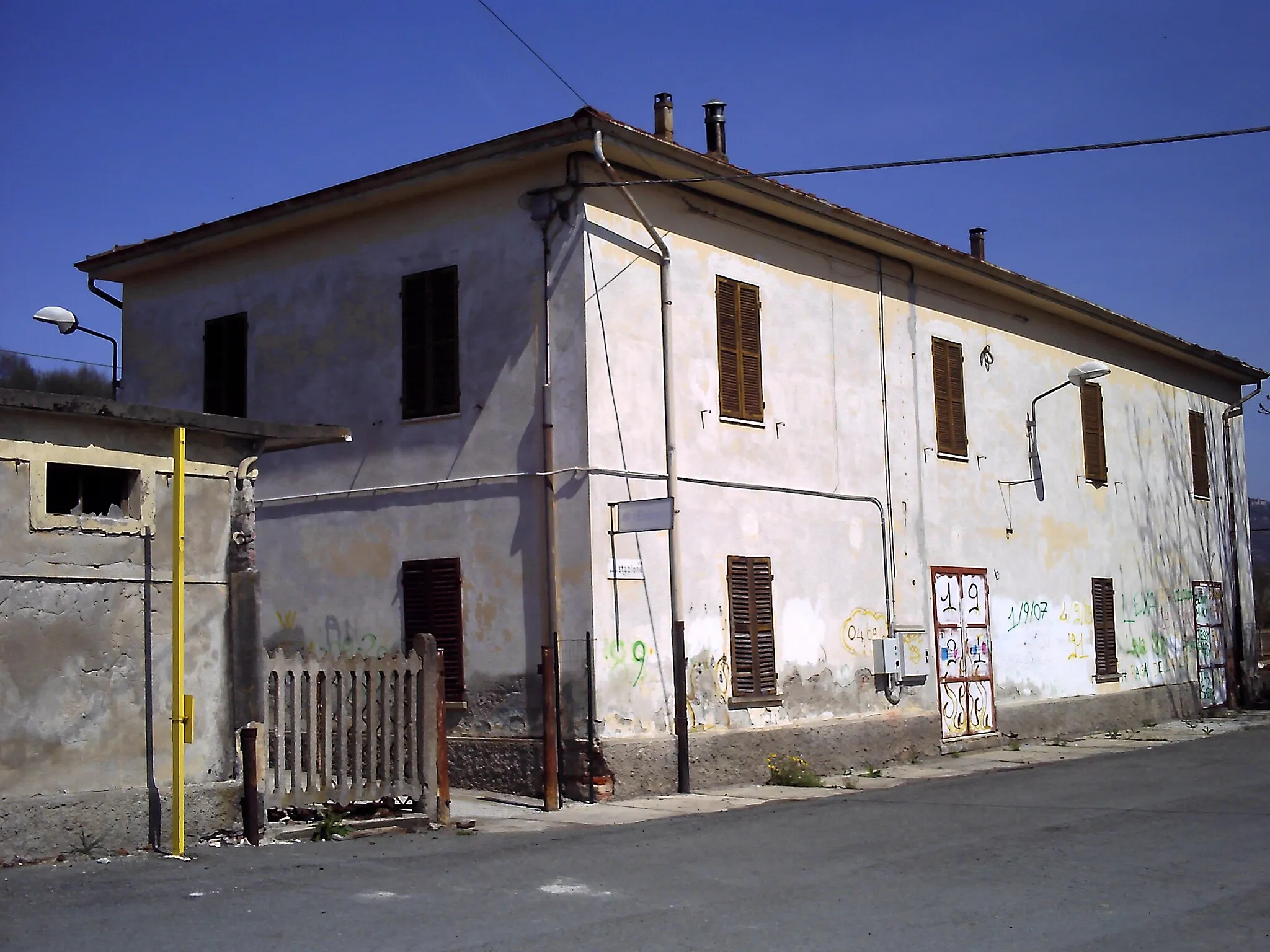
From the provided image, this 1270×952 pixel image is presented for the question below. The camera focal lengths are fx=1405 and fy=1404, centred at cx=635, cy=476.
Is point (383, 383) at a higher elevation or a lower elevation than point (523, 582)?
higher

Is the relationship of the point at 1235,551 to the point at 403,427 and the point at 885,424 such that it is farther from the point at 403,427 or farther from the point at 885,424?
the point at 403,427

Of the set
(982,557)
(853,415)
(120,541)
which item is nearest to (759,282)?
(853,415)

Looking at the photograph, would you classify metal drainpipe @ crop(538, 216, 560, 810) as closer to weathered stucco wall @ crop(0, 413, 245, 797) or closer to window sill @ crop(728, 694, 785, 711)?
window sill @ crop(728, 694, 785, 711)

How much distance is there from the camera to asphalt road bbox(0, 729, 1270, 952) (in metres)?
6.86

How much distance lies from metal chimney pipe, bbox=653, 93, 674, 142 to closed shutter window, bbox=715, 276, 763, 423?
82.8 inches

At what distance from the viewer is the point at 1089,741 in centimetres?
2027

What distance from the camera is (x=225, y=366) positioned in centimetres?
1658

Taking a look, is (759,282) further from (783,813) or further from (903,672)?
(783,813)

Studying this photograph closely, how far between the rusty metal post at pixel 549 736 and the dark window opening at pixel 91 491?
4.26m

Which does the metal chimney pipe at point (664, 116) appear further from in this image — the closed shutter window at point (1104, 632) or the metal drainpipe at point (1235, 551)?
the metal drainpipe at point (1235, 551)

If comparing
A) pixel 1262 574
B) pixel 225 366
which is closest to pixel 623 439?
pixel 225 366

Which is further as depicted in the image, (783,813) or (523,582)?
(523,582)

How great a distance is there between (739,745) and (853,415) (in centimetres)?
463

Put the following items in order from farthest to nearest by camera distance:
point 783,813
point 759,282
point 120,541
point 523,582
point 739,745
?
1. point 759,282
2. point 739,745
3. point 523,582
4. point 783,813
5. point 120,541
